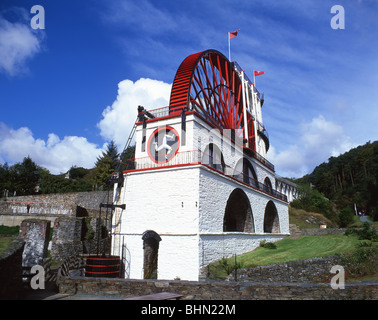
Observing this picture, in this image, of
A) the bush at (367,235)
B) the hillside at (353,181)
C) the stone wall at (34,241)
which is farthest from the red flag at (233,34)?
the hillside at (353,181)

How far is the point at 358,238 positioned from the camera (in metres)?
16.4

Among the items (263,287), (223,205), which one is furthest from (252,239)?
(263,287)

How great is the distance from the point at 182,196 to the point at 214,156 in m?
4.58

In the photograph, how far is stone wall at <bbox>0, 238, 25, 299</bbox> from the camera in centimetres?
664

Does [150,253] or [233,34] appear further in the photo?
[233,34]

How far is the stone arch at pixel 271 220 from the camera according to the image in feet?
76.0

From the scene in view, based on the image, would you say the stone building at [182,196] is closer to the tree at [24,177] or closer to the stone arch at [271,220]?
the stone arch at [271,220]

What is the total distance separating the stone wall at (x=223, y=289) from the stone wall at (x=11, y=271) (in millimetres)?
1684

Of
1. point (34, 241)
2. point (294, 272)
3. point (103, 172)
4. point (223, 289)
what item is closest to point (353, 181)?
point (103, 172)

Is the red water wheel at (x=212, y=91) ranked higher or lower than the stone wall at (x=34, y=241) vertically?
higher

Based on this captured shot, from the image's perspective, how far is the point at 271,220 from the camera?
77.4 feet

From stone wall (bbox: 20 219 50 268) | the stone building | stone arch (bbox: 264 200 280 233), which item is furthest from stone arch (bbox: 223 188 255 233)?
stone wall (bbox: 20 219 50 268)

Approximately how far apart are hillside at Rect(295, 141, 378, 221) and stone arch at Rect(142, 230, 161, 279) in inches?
1711
